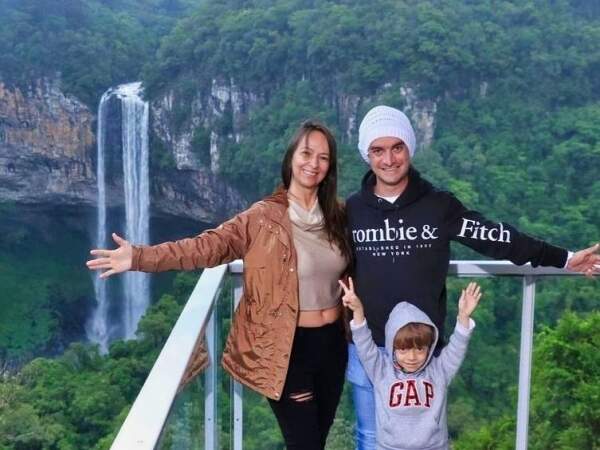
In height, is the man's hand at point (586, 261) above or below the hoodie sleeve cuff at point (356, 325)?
above

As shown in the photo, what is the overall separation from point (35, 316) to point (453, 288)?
1997cm

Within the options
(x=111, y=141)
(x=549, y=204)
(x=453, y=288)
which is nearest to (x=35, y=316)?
(x=111, y=141)

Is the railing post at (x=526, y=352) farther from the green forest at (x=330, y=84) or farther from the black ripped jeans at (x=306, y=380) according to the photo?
the green forest at (x=330, y=84)

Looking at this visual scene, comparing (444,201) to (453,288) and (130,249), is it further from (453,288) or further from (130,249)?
(130,249)

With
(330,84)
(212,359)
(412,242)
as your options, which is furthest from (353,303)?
(330,84)

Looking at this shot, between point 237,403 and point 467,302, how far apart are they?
0.53m

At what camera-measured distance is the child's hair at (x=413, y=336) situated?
1101 millimetres

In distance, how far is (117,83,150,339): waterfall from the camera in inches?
816

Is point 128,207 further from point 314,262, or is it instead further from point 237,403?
point 314,262

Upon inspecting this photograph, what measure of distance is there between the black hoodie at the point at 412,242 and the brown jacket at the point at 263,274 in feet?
0.39

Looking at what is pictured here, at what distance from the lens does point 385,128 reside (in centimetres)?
114

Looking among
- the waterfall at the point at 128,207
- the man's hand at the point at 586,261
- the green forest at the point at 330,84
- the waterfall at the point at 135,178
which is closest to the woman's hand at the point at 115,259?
the man's hand at the point at 586,261

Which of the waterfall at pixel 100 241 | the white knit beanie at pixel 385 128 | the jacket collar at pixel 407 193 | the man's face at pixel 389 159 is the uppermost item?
the white knit beanie at pixel 385 128

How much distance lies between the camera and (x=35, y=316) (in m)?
19.7
